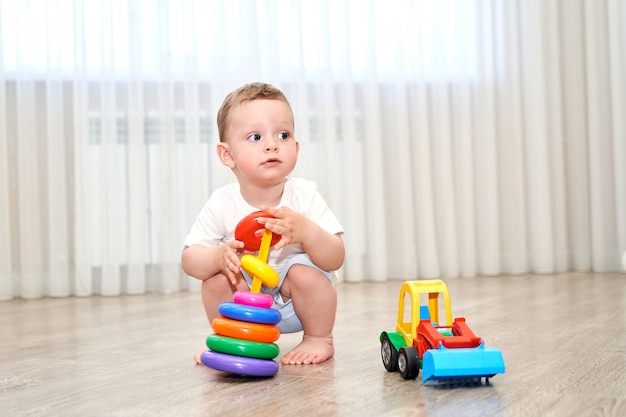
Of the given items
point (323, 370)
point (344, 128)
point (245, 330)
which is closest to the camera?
point (245, 330)

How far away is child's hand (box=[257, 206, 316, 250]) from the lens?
4.07 feet

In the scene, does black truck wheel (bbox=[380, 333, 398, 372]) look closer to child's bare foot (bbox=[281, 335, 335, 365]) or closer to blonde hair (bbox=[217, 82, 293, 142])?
child's bare foot (bbox=[281, 335, 335, 365])

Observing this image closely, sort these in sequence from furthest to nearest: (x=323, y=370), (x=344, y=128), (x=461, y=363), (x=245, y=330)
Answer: (x=344, y=128)
(x=323, y=370)
(x=245, y=330)
(x=461, y=363)

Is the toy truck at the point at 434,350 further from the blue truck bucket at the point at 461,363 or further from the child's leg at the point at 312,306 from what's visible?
the child's leg at the point at 312,306

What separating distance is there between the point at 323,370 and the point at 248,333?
0.56ft

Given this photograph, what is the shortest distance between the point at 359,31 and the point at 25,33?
1289mm

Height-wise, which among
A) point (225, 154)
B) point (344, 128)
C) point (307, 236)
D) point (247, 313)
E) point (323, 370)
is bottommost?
point (323, 370)

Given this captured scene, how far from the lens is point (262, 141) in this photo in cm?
135

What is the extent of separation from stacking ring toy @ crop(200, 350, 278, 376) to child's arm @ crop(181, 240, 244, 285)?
0.14m

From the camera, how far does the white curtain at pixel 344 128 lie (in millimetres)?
2926

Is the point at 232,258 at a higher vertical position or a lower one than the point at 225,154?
lower

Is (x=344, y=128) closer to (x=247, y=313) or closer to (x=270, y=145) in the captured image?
(x=270, y=145)

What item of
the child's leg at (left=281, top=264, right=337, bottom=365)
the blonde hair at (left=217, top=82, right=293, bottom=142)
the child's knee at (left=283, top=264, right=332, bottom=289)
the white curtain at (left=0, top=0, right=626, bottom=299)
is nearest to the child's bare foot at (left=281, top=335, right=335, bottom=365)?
the child's leg at (left=281, top=264, right=337, bottom=365)

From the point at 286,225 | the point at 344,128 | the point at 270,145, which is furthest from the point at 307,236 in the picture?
the point at 344,128
